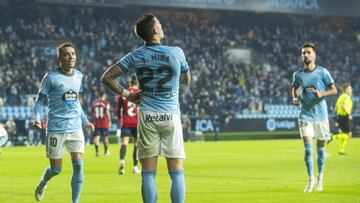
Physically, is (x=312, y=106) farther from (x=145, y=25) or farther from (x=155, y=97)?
(x=145, y=25)

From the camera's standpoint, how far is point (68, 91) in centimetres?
1257

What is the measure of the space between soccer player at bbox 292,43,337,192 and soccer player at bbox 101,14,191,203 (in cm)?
631

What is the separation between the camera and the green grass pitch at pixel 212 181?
46.3ft

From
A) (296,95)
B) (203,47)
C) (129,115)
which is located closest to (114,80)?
(296,95)

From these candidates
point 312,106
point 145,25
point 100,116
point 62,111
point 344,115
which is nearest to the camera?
point 145,25

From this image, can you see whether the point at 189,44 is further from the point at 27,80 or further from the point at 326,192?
the point at 326,192

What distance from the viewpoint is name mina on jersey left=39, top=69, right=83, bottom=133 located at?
41.0 feet

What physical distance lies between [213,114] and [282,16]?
19.4 m

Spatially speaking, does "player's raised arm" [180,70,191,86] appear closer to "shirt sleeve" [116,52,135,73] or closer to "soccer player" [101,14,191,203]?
"soccer player" [101,14,191,203]

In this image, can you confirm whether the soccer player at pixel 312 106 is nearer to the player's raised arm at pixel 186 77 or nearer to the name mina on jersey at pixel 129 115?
the player's raised arm at pixel 186 77

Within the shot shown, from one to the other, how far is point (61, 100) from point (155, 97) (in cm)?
359

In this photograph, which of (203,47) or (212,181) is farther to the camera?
(203,47)

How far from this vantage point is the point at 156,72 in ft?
30.4

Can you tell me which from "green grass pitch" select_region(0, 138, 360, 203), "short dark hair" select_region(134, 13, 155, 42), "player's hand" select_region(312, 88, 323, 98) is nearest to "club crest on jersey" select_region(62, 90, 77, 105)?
"green grass pitch" select_region(0, 138, 360, 203)
